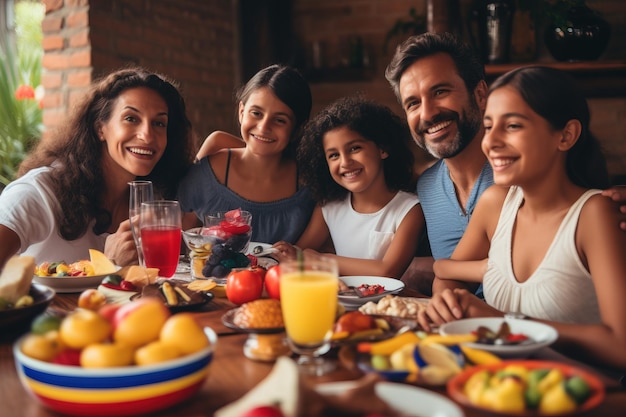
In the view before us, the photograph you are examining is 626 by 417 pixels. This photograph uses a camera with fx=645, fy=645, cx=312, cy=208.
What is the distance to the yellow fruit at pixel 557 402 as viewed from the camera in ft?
2.94

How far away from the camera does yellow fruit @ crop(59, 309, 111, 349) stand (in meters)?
0.98

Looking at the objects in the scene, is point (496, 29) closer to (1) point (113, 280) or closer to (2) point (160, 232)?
(2) point (160, 232)

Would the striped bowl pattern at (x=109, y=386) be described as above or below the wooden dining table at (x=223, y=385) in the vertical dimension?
above

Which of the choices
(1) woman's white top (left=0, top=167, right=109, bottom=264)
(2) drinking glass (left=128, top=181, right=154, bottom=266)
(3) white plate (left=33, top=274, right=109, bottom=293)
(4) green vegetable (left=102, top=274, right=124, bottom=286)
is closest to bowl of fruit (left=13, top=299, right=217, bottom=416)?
(4) green vegetable (left=102, top=274, right=124, bottom=286)

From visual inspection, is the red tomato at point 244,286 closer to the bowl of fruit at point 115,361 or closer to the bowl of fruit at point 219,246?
the bowl of fruit at point 219,246

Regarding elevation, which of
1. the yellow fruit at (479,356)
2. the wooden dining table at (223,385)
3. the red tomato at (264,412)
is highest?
the red tomato at (264,412)

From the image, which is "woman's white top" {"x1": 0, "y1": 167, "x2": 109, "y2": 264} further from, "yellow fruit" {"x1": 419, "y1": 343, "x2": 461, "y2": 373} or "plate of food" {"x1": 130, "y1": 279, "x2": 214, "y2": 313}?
"yellow fruit" {"x1": 419, "y1": 343, "x2": 461, "y2": 373}

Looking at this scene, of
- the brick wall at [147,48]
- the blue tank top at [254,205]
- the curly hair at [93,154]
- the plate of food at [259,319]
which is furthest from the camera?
the brick wall at [147,48]

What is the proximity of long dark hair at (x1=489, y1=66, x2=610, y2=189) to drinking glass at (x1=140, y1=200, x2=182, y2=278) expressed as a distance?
965mm

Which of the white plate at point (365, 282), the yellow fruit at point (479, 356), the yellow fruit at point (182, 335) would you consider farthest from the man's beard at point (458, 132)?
the yellow fruit at point (182, 335)

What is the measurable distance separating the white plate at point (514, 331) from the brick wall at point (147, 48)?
313cm

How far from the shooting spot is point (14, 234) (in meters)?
2.19

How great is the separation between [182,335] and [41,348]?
0.21 meters

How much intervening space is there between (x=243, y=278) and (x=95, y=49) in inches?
108
